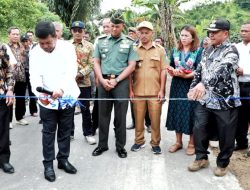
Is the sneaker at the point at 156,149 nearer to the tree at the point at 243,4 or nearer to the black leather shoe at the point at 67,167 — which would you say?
the black leather shoe at the point at 67,167

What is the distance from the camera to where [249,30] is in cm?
525

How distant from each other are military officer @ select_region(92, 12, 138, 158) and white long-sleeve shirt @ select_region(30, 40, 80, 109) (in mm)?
696

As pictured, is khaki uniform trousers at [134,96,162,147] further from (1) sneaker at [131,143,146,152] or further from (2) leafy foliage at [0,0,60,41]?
(2) leafy foliage at [0,0,60,41]

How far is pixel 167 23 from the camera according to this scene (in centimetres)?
1338

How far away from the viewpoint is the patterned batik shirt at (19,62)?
23.1ft

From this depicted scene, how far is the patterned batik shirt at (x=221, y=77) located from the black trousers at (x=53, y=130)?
1.74m

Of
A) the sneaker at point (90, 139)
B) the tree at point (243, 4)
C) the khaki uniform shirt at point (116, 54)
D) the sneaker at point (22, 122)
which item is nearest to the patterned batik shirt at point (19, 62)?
the sneaker at point (22, 122)

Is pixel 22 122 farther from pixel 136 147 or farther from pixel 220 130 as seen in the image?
pixel 220 130

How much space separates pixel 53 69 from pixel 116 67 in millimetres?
1036

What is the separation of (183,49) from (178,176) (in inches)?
73.2

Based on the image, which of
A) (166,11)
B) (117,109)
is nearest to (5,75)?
(117,109)

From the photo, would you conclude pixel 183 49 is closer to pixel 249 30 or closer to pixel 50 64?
pixel 249 30

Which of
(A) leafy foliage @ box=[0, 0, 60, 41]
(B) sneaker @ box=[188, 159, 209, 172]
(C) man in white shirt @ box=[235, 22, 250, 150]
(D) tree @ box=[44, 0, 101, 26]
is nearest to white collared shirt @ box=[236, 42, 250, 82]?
(C) man in white shirt @ box=[235, 22, 250, 150]

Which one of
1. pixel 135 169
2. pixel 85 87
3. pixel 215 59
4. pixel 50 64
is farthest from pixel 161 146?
pixel 50 64
